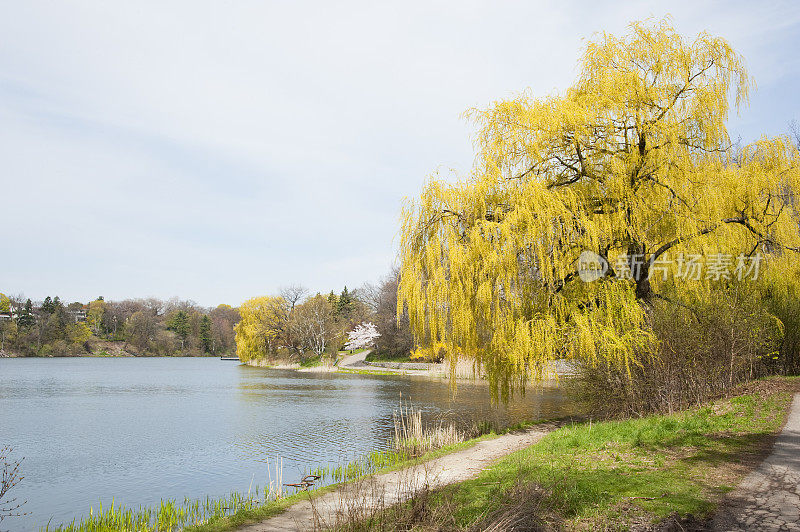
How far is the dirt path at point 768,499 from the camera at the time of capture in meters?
Result: 5.10

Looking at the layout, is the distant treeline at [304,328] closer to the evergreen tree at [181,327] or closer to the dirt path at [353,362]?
the dirt path at [353,362]

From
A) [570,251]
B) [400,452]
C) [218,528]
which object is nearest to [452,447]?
[400,452]

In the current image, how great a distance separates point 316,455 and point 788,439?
10676mm

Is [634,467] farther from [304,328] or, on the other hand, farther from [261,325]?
[261,325]

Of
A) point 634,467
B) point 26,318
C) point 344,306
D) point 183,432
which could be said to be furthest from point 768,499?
point 26,318

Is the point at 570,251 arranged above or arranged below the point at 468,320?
above

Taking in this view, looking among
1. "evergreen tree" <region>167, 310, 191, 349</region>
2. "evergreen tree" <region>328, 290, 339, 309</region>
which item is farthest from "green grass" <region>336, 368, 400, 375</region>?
"evergreen tree" <region>167, 310, 191, 349</region>

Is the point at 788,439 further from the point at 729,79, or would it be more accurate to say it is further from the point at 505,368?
the point at 729,79

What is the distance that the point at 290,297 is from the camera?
66812 millimetres

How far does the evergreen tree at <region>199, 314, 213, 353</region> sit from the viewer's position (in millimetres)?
100000

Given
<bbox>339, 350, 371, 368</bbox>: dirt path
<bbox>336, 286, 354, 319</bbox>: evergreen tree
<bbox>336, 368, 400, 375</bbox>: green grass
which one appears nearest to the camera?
<bbox>336, 368, 400, 375</bbox>: green grass

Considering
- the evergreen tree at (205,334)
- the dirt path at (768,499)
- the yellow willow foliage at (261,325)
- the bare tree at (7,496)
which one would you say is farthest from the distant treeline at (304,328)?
the dirt path at (768,499)

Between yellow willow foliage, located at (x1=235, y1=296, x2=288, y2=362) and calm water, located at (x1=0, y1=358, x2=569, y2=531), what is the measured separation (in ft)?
90.5

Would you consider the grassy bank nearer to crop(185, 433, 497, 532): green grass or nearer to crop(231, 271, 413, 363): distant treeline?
crop(185, 433, 497, 532): green grass
